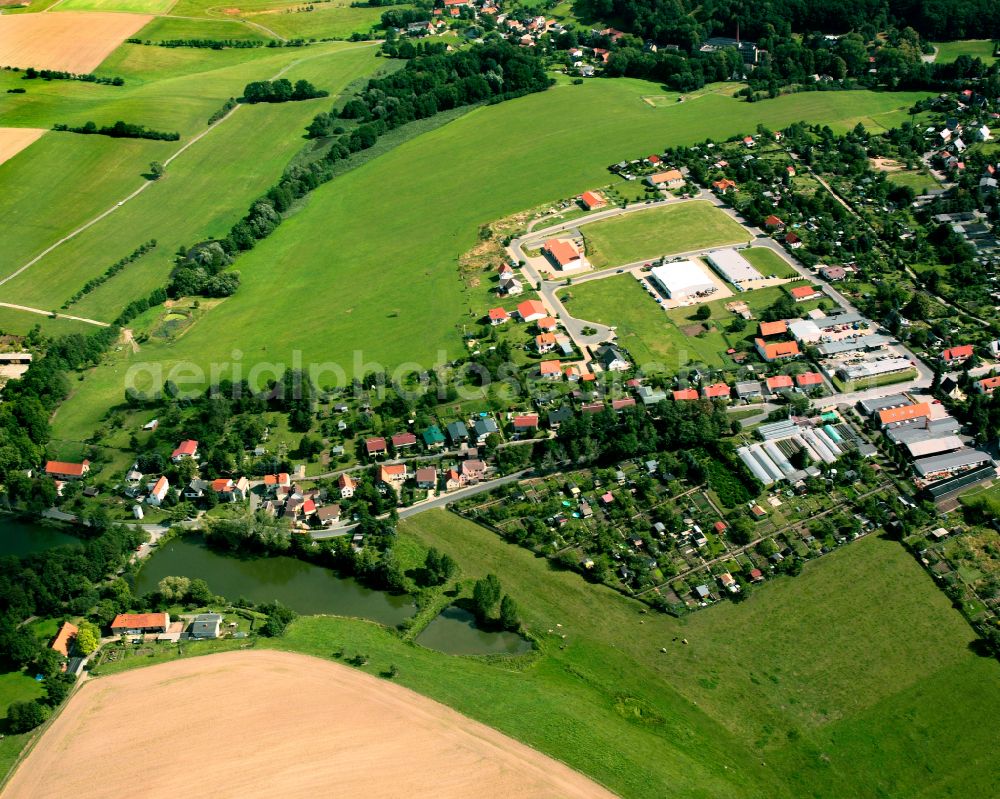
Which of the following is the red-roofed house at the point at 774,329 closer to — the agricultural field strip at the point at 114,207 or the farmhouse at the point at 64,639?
the farmhouse at the point at 64,639

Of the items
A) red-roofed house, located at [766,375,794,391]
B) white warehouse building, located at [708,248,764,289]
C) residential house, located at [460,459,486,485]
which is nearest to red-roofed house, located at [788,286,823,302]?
white warehouse building, located at [708,248,764,289]

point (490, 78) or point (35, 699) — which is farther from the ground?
point (490, 78)

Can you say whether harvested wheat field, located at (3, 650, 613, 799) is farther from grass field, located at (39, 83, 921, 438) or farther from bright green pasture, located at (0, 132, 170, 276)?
bright green pasture, located at (0, 132, 170, 276)

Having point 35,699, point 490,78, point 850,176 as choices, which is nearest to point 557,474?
point 35,699

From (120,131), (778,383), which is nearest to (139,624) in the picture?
(778,383)

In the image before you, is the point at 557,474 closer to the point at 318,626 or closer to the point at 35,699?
the point at 318,626

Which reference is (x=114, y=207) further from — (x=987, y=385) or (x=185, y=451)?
(x=987, y=385)
